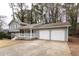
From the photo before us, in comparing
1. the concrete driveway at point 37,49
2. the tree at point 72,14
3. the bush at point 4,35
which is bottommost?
the concrete driveway at point 37,49

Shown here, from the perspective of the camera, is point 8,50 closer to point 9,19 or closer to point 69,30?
point 9,19

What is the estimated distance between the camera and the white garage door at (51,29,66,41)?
8.00 ft

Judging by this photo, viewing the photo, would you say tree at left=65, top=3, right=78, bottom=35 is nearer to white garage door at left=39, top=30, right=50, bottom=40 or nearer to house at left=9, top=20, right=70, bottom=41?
house at left=9, top=20, right=70, bottom=41

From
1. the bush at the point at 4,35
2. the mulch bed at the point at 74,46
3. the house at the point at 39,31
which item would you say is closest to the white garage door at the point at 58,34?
the house at the point at 39,31

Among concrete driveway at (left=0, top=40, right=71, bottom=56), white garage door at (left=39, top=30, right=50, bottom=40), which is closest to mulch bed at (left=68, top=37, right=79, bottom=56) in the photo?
concrete driveway at (left=0, top=40, right=71, bottom=56)

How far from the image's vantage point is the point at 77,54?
246 centimetres

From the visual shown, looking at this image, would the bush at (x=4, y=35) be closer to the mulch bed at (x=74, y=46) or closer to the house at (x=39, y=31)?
the house at (x=39, y=31)

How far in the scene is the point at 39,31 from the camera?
247 cm

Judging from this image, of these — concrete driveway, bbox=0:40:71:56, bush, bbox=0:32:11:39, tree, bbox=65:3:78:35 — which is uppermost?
tree, bbox=65:3:78:35

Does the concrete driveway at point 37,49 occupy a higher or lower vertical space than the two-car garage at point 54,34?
lower

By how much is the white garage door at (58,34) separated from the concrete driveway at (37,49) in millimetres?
62

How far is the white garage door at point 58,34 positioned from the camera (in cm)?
244

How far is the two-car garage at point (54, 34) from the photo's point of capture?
2.44 m

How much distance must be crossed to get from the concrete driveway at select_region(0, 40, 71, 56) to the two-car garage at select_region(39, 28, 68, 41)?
6cm
